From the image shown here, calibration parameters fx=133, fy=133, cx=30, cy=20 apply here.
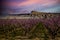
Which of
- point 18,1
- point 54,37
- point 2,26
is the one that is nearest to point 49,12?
point 54,37

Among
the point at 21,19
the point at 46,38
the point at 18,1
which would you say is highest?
the point at 18,1

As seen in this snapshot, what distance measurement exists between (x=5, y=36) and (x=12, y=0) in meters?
0.52

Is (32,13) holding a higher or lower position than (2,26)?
higher

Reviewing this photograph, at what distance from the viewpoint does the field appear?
1800mm

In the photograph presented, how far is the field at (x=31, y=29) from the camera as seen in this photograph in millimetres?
1800

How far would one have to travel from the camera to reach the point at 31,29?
1.82m

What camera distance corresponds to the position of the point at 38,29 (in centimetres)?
182

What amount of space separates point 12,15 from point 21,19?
142mm

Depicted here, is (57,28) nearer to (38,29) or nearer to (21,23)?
(38,29)

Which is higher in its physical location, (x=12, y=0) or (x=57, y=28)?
(x=12, y=0)

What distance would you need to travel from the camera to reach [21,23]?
6.05ft

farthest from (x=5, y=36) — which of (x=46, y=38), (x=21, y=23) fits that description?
(x=46, y=38)

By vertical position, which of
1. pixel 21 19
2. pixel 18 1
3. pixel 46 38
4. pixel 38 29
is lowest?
pixel 46 38

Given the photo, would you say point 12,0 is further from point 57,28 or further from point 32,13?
point 57,28
